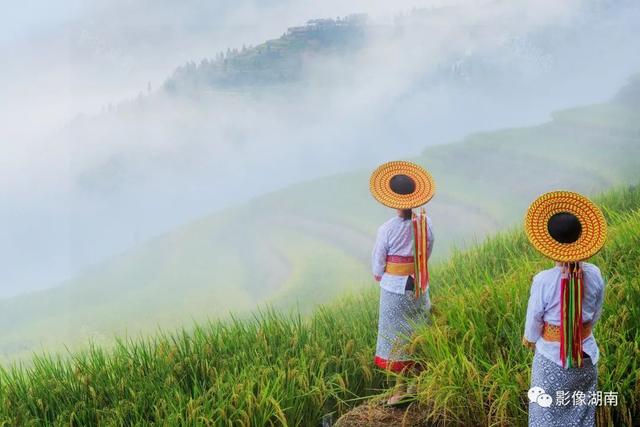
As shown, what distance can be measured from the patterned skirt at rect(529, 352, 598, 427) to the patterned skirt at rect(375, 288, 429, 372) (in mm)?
998

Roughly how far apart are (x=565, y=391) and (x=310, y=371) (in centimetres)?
140

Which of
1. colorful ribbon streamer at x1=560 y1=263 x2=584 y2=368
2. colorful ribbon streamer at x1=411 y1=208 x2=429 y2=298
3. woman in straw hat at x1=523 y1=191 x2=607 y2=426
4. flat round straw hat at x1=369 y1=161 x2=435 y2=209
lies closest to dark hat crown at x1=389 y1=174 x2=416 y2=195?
flat round straw hat at x1=369 y1=161 x2=435 y2=209

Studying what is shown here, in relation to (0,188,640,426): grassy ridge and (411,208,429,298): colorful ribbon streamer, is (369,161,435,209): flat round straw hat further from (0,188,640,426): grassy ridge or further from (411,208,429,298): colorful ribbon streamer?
(0,188,640,426): grassy ridge

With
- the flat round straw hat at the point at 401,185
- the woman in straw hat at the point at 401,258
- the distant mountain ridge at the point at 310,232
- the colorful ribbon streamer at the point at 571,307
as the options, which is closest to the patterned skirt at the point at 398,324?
the woman in straw hat at the point at 401,258

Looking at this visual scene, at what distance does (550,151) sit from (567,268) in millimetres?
8774

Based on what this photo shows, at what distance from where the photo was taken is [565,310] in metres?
3.19

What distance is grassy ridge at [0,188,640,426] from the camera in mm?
3756

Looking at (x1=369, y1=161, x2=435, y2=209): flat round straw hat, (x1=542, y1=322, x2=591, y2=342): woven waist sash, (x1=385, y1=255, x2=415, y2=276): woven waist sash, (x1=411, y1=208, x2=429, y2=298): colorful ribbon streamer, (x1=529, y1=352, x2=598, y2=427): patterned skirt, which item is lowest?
(x1=529, y1=352, x2=598, y2=427): patterned skirt

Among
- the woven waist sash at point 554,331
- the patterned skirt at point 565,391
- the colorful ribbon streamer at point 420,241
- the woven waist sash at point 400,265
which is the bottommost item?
the patterned skirt at point 565,391

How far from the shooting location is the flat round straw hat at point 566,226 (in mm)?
3092

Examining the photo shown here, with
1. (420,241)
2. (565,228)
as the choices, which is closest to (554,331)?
(565,228)

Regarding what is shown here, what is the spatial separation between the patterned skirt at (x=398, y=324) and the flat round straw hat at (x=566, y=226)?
1188 millimetres

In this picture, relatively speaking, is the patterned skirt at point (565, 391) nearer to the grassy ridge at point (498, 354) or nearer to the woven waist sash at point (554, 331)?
the woven waist sash at point (554, 331)

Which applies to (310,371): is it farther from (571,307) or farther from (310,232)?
(310,232)
